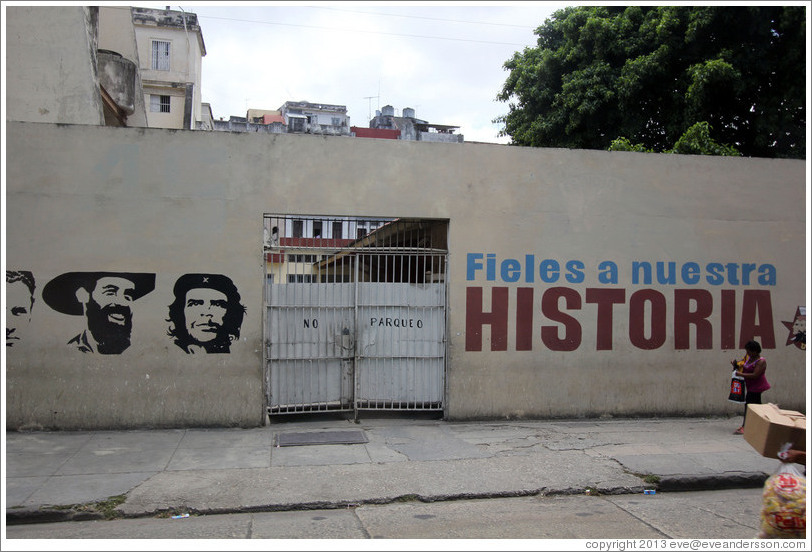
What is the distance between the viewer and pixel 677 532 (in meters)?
5.15

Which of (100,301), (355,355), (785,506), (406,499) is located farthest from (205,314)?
(785,506)

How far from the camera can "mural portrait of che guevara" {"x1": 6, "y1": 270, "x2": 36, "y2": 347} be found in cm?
818

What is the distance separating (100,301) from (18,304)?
1.00m

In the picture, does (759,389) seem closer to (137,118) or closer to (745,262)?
(745,262)

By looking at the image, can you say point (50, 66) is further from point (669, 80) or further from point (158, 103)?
point (158, 103)

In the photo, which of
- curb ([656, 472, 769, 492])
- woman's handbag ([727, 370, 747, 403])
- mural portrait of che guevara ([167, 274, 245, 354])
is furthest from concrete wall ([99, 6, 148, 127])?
curb ([656, 472, 769, 492])

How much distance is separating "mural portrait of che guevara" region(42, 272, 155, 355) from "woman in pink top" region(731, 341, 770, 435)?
8.17 meters

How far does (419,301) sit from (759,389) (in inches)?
190

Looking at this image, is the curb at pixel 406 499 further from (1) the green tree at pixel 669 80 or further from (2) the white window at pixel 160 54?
(2) the white window at pixel 160 54

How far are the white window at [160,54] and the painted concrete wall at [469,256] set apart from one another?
1463 inches

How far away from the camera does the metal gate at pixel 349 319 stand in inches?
347

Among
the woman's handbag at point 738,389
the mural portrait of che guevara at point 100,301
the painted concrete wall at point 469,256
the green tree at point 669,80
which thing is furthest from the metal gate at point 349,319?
the green tree at point 669,80

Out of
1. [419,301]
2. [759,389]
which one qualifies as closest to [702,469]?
[759,389]

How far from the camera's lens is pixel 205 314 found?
856 centimetres
